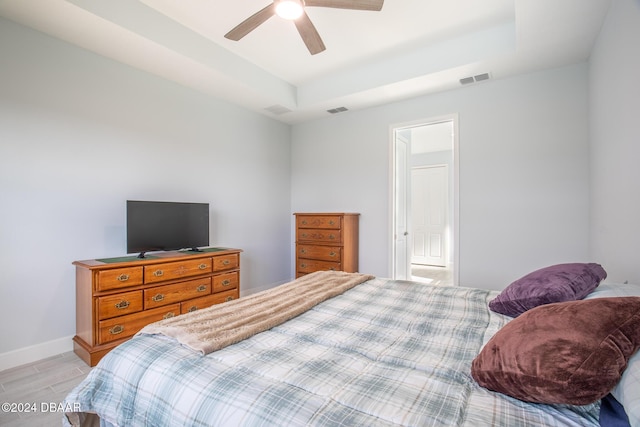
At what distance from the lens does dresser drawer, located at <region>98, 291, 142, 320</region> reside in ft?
8.14

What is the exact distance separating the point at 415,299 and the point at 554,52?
8.98ft

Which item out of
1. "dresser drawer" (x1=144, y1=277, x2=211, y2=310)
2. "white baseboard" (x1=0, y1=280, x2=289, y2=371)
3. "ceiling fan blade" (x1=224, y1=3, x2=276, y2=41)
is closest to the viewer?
"ceiling fan blade" (x1=224, y1=3, x2=276, y2=41)

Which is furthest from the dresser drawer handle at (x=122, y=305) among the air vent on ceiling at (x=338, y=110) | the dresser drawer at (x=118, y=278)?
the air vent on ceiling at (x=338, y=110)

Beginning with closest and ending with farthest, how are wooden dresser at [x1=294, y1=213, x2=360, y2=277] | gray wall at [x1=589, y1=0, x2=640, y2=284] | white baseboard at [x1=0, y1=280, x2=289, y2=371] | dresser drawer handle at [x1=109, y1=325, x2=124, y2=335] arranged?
gray wall at [x1=589, y1=0, x2=640, y2=284] → white baseboard at [x1=0, y1=280, x2=289, y2=371] → dresser drawer handle at [x1=109, y1=325, x2=124, y2=335] → wooden dresser at [x1=294, y1=213, x2=360, y2=277]

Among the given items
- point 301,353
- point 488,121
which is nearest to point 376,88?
point 488,121

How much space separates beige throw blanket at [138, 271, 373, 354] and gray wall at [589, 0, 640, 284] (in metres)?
1.84

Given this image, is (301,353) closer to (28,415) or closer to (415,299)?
(415,299)

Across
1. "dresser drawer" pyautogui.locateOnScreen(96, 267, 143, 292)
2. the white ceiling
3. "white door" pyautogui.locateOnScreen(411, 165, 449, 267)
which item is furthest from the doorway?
"dresser drawer" pyautogui.locateOnScreen(96, 267, 143, 292)

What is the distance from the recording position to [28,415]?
1861mm

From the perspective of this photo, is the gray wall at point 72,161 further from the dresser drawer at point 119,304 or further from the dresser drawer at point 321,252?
the dresser drawer at point 321,252

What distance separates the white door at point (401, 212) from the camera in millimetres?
4324

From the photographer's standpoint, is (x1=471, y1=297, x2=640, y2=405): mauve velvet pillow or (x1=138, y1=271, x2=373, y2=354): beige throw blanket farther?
(x1=138, y1=271, x2=373, y2=354): beige throw blanket

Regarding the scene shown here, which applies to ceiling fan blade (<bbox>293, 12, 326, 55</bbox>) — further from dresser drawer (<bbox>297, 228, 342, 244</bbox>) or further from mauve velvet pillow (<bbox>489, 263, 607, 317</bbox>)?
dresser drawer (<bbox>297, 228, 342, 244</bbox>)

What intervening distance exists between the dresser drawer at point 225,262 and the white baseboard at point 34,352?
1380mm
